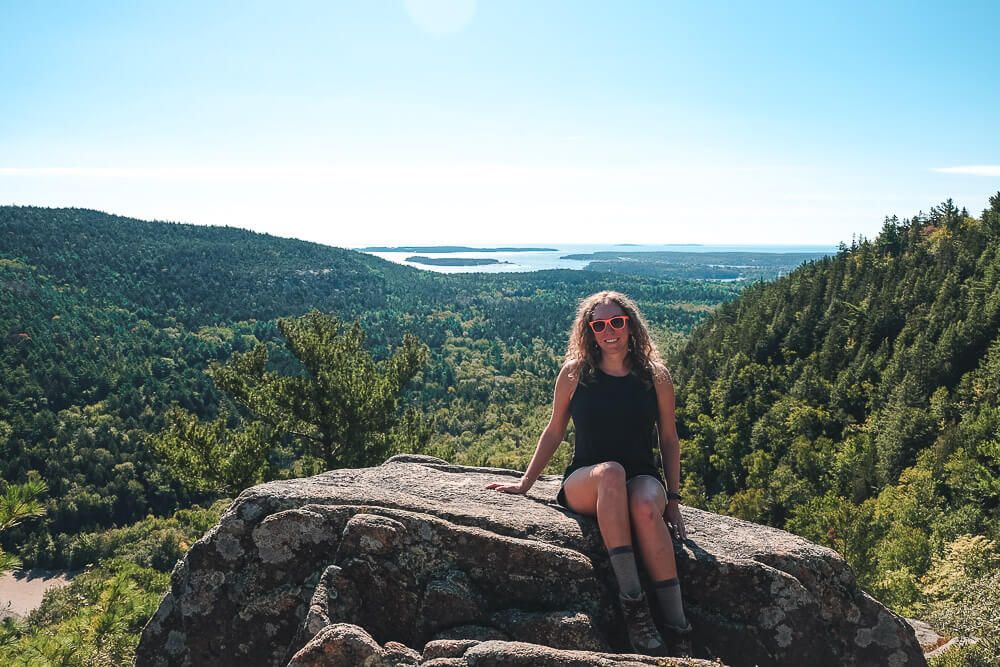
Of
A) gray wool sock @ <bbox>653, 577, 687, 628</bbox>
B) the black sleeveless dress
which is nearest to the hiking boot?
gray wool sock @ <bbox>653, 577, 687, 628</bbox>

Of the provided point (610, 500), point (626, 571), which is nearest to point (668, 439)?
point (610, 500)

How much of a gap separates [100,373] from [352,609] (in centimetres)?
14711

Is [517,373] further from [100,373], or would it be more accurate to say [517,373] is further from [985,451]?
[985,451]

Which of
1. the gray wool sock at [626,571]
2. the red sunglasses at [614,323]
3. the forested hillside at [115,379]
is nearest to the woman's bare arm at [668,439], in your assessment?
the red sunglasses at [614,323]

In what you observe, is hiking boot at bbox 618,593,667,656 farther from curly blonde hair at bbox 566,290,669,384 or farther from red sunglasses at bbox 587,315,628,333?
red sunglasses at bbox 587,315,628,333

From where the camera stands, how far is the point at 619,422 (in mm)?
6492

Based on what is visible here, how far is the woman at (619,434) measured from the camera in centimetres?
570

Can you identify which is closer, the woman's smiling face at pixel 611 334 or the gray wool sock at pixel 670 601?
the gray wool sock at pixel 670 601

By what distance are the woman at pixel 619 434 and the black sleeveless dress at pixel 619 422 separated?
11 millimetres

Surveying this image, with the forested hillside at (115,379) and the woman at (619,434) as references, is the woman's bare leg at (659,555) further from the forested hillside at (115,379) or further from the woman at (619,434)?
the forested hillside at (115,379)

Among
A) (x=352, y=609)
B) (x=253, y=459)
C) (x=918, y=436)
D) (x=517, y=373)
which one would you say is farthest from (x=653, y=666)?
(x=517, y=373)

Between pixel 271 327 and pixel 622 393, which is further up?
pixel 622 393

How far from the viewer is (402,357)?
21.9 m

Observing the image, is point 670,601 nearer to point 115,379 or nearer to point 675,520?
point 675,520
